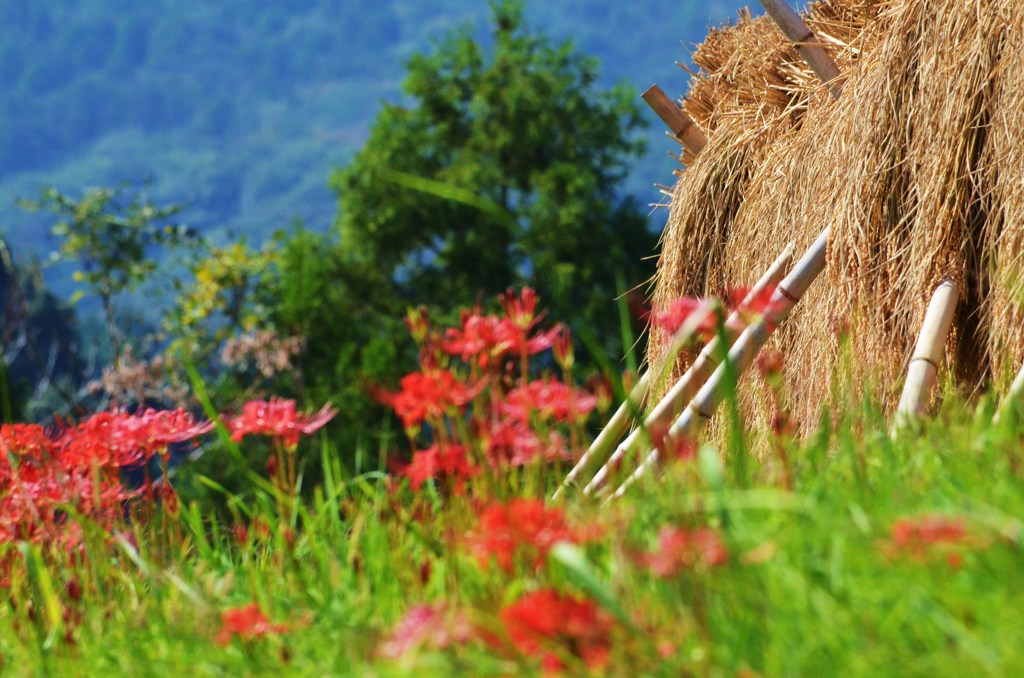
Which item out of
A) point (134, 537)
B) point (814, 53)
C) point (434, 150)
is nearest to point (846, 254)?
point (814, 53)

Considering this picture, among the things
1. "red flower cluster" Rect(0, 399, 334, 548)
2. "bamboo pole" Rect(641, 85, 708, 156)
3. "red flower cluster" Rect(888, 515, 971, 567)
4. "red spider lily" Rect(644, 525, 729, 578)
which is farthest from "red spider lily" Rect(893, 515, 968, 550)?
"bamboo pole" Rect(641, 85, 708, 156)

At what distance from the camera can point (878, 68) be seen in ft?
15.1

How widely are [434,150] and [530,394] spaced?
22.6 meters

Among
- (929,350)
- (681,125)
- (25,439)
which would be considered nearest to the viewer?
(25,439)

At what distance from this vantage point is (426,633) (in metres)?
1.73

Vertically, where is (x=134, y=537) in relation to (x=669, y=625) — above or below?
above

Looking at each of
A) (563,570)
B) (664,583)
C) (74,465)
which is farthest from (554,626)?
(74,465)

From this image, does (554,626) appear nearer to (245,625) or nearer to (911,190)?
(245,625)

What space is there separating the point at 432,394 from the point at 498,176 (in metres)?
21.1

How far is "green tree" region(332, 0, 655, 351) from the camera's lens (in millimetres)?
22812

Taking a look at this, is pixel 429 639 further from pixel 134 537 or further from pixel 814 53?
pixel 814 53

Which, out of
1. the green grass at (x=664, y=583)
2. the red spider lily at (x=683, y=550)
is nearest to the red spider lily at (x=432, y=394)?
the green grass at (x=664, y=583)

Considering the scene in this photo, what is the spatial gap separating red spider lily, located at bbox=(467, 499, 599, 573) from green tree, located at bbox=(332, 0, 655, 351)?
20342 mm

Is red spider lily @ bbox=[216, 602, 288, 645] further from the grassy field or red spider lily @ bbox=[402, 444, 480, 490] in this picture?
red spider lily @ bbox=[402, 444, 480, 490]
